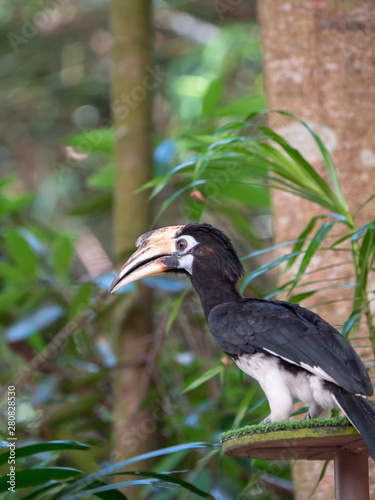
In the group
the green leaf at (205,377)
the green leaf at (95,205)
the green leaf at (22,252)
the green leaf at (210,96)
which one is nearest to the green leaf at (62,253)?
the green leaf at (22,252)

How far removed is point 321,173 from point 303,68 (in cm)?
35

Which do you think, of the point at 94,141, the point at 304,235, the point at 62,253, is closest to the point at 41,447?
the point at 304,235

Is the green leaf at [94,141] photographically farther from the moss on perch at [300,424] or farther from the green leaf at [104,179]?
the moss on perch at [300,424]

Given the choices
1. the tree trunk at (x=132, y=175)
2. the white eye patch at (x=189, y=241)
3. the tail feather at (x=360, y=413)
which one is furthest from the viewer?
the tree trunk at (x=132, y=175)

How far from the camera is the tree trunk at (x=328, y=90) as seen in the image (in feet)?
7.21

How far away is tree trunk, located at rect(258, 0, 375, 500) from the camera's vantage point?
7.21 ft

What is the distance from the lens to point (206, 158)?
175 centimetres

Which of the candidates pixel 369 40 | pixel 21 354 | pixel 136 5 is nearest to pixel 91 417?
pixel 21 354

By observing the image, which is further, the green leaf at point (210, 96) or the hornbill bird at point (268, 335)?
the green leaf at point (210, 96)

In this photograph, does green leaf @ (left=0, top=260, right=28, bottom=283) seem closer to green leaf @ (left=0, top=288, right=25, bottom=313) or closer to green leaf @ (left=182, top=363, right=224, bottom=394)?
green leaf @ (left=0, top=288, right=25, bottom=313)

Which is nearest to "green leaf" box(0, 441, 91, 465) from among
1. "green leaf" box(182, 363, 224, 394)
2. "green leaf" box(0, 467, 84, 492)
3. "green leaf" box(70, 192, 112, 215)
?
"green leaf" box(0, 467, 84, 492)

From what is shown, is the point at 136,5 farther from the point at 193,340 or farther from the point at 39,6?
the point at 39,6

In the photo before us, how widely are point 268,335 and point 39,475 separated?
0.63 meters

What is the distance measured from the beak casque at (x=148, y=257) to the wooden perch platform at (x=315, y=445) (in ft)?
1.44
